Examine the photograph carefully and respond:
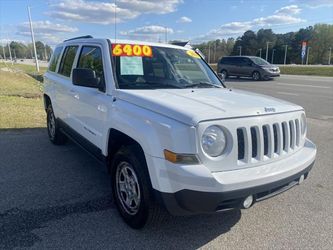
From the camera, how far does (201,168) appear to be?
274 centimetres

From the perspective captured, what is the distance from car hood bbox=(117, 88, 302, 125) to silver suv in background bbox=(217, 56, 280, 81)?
22668 mm

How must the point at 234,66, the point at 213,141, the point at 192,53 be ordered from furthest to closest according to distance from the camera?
the point at 234,66 < the point at 192,53 < the point at 213,141

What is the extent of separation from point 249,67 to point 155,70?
76.1ft

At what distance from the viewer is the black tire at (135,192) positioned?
10.2 ft

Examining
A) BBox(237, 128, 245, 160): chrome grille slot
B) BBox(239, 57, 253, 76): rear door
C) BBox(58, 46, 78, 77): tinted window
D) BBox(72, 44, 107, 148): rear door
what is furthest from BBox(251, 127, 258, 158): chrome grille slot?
BBox(239, 57, 253, 76): rear door

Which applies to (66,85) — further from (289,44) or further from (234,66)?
(289,44)

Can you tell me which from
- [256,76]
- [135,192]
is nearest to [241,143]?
[135,192]

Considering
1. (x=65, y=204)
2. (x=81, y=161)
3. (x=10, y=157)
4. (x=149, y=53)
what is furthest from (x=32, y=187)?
(x=149, y=53)

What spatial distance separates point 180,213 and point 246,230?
0.94 m

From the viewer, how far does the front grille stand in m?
2.94

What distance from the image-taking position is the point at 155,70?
13.8 feet

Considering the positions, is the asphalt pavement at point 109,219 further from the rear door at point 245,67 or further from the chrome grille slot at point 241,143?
the rear door at point 245,67

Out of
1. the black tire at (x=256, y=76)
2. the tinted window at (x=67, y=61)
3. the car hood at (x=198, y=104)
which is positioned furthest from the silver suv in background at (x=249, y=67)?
the car hood at (x=198, y=104)

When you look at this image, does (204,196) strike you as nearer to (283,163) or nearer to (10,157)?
(283,163)
